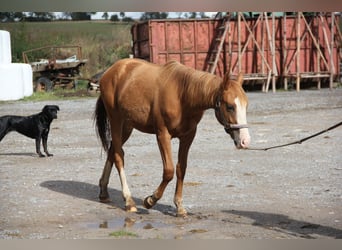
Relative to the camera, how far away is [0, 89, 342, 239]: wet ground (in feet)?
13.6

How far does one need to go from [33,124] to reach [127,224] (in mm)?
2105

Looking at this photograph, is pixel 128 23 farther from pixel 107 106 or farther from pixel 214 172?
pixel 214 172

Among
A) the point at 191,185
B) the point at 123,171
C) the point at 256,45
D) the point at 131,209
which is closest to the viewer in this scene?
the point at 131,209

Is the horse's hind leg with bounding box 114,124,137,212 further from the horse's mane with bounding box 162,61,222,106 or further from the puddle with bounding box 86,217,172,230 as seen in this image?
the horse's mane with bounding box 162,61,222,106

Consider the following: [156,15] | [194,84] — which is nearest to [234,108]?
[194,84]

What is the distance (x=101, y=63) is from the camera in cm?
504

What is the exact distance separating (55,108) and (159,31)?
1252 mm

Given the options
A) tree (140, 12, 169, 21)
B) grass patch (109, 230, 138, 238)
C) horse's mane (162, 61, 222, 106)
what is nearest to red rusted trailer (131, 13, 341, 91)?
tree (140, 12, 169, 21)

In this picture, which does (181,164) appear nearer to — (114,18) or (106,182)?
(106,182)

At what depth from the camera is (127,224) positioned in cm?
429

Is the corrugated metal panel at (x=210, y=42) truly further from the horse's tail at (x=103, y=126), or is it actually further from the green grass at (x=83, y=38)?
the horse's tail at (x=103, y=126)

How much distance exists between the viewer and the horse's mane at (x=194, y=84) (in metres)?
4.08

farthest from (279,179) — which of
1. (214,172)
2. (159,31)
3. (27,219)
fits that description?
(27,219)
